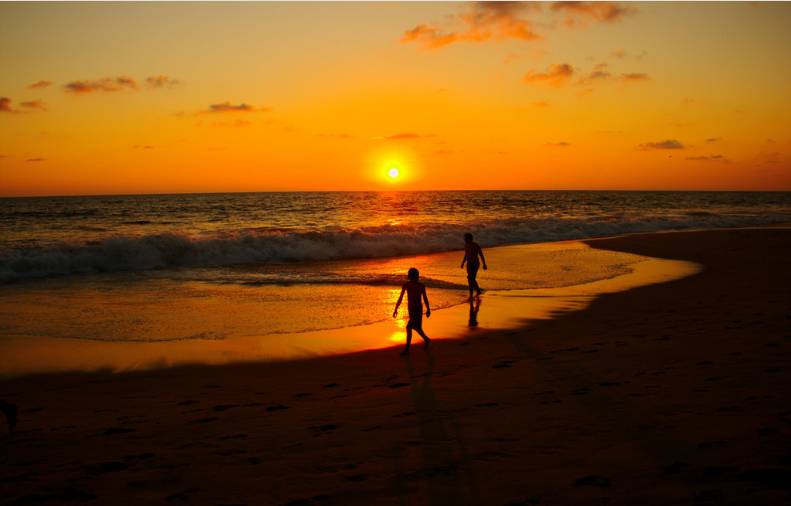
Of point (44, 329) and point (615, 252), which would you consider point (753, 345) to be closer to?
point (44, 329)

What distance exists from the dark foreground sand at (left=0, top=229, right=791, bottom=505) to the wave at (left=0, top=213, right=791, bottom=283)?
16277 mm

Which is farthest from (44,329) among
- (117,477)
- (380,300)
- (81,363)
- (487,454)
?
(487,454)

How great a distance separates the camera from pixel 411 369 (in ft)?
28.9

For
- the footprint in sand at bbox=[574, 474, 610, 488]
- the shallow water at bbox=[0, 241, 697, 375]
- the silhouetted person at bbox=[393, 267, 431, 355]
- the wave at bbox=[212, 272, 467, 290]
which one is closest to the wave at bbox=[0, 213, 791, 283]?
the shallow water at bbox=[0, 241, 697, 375]

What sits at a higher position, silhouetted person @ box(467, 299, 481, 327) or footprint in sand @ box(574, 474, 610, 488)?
footprint in sand @ box(574, 474, 610, 488)

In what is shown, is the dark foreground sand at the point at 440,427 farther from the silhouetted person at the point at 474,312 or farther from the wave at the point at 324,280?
the wave at the point at 324,280

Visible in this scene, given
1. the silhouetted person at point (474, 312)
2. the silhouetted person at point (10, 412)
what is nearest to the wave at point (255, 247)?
the silhouetted person at point (474, 312)

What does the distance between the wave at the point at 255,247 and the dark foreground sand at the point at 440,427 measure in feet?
53.4

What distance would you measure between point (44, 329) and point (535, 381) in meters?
9.73

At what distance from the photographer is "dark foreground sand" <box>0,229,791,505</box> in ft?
15.2

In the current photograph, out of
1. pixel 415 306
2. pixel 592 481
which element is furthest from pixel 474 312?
pixel 592 481

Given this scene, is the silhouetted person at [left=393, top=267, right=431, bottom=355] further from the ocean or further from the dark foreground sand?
the ocean

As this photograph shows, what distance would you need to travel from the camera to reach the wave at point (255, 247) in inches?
912

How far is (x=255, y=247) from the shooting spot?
28.2 meters
